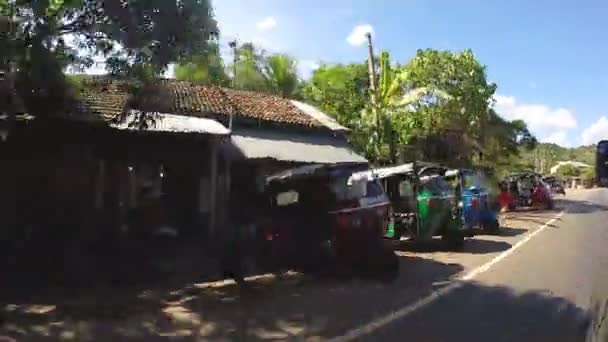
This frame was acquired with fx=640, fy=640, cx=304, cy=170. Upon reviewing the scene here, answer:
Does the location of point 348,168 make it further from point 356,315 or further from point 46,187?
point 46,187

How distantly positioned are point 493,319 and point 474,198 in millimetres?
9728

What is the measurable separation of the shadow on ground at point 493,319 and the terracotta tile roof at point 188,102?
4716mm

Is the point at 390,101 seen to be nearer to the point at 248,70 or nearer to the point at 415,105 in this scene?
the point at 415,105

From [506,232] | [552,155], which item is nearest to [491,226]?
[506,232]

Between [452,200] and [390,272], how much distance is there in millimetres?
4754

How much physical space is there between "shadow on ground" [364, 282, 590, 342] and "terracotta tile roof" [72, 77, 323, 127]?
472cm

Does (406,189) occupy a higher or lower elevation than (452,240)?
higher

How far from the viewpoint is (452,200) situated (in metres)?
14.4

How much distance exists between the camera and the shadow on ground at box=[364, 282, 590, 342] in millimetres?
6320

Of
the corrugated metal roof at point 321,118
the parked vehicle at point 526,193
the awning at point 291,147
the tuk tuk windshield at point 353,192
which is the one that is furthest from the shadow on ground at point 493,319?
the parked vehicle at point 526,193

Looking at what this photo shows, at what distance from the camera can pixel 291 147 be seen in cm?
1777

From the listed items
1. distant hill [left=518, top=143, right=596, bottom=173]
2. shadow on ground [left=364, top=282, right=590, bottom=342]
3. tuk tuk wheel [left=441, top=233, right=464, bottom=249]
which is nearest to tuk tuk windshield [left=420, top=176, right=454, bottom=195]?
tuk tuk wheel [left=441, top=233, right=464, bottom=249]

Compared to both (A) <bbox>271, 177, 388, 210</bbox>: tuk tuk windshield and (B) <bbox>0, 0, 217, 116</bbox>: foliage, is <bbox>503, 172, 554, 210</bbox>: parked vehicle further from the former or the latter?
(B) <bbox>0, 0, 217, 116</bbox>: foliage

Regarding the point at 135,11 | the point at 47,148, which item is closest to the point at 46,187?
the point at 47,148
